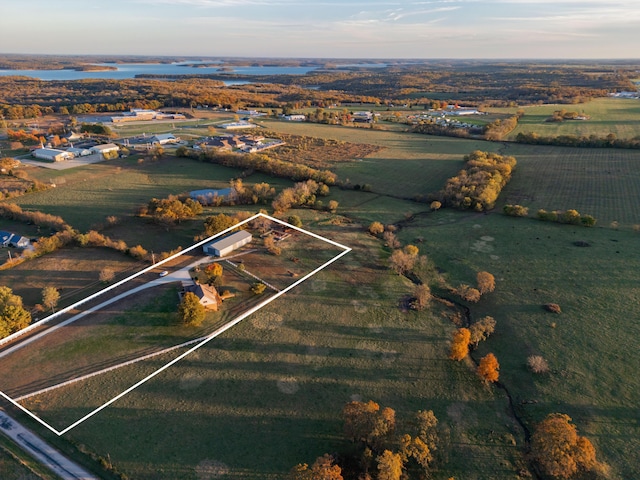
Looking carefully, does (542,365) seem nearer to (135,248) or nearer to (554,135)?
(135,248)

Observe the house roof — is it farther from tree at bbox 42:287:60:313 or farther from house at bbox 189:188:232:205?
house at bbox 189:188:232:205

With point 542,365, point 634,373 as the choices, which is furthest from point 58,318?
point 634,373

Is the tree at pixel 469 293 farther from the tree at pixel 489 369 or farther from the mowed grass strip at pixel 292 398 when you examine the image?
the tree at pixel 489 369

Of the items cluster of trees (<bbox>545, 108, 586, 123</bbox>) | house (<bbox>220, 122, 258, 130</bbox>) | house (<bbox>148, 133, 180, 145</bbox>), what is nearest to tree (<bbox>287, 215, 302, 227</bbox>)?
house (<bbox>148, 133, 180, 145</bbox>)

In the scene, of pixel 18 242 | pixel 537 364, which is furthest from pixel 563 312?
pixel 18 242

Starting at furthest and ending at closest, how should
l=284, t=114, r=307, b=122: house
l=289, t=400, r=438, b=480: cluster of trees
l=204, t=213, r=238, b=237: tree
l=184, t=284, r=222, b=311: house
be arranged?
1. l=284, t=114, r=307, b=122: house
2. l=204, t=213, r=238, b=237: tree
3. l=184, t=284, r=222, b=311: house
4. l=289, t=400, r=438, b=480: cluster of trees

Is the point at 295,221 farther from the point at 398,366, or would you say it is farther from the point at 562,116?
the point at 562,116
